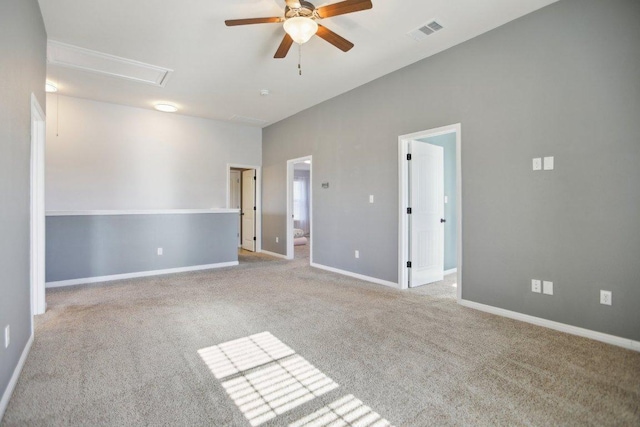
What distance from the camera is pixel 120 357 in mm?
2312

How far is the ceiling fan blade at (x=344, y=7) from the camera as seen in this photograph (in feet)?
7.90

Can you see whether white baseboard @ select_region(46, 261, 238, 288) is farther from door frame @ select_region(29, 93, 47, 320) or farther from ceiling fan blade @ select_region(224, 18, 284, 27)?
ceiling fan blade @ select_region(224, 18, 284, 27)

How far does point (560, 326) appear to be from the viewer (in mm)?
2805

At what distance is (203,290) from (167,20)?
3074 millimetres

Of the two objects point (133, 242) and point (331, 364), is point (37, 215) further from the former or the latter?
point (331, 364)

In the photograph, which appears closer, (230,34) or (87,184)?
(230,34)

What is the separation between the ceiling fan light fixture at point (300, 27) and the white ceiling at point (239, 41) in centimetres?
30

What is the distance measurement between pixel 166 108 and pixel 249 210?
2831mm

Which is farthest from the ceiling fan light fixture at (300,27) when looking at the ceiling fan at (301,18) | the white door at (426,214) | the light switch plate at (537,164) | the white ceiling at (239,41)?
the light switch plate at (537,164)

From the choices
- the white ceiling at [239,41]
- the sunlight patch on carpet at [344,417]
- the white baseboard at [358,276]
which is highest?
the white ceiling at [239,41]

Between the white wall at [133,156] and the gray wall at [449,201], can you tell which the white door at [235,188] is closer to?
the white wall at [133,156]

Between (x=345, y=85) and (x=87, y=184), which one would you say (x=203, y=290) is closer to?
(x=87, y=184)

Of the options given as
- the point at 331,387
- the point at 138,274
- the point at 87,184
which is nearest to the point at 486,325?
the point at 331,387

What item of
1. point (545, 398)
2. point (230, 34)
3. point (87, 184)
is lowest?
point (545, 398)
